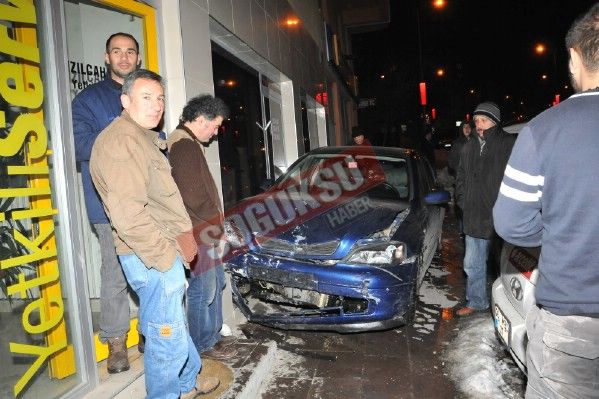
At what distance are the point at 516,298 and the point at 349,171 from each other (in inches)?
104

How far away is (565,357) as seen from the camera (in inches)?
58.8

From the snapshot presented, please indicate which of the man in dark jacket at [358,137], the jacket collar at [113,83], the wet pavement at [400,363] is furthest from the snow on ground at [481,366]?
the man in dark jacket at [358,137]

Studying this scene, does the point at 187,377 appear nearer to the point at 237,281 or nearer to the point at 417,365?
the point at 237,281

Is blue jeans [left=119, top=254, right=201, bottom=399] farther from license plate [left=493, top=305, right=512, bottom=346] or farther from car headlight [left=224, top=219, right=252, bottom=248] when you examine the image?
license plate [left=493, top=305, right=512, bottom=346]

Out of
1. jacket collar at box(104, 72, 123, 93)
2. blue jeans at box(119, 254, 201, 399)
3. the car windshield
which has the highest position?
jacket collar at box(104, 72, 123, 93)

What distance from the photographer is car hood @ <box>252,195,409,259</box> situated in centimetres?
349

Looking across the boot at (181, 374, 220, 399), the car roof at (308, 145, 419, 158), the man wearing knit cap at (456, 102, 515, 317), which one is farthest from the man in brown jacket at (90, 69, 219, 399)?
the car roof at (308, 145, 419, 158)

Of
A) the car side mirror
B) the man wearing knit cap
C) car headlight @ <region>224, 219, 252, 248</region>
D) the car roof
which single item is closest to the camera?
car headlight @ <region>224, 219, 252, 248</region>

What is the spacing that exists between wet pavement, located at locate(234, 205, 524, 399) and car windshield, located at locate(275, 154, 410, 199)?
5.13 ft

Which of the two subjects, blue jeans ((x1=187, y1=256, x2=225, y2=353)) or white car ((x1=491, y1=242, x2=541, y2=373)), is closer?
white car ((x1=491, y1=242, x2=541, y2=373))

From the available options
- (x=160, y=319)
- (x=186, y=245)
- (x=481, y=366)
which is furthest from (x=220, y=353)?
(x=481, y=366)

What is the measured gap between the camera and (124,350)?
2.81 metres

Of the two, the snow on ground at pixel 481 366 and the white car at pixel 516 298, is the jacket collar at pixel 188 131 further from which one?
the snow on ground at pixel 481 366

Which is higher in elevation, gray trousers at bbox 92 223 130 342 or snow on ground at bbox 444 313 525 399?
gray trousers at bbox 92 223 130 342
